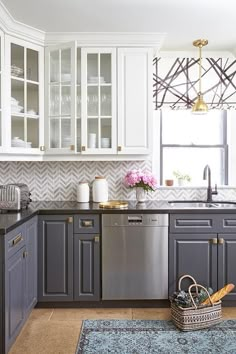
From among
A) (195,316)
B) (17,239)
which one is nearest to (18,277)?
(17,239)

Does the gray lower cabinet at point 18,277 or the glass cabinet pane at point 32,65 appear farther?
the glass cabinet pane at point 32,65

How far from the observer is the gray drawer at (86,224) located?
310 cm

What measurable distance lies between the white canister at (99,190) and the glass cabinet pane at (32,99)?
88cm

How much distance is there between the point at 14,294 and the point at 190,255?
1.52m

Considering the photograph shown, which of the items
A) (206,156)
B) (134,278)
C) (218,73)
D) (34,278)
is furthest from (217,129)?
(34,278)

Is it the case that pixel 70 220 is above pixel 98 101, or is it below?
below

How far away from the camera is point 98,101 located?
136 inches

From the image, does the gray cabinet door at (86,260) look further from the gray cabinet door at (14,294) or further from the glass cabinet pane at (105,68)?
the glass cabinet pane at (105,68)

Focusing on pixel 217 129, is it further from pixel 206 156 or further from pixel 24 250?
pixel 24 250

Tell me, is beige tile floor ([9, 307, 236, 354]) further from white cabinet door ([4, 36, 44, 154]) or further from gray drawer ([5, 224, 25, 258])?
white cabinet door ([4, 36, 44, 154])

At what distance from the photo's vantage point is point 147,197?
149 inches

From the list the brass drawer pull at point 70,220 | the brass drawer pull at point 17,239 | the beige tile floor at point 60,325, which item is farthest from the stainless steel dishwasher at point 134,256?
the brass drawer pull at point 17,239

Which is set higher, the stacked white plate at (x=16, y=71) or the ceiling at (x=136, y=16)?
the ceiling at (x=136, y=16)

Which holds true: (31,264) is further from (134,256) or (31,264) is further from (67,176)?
(67,176)
